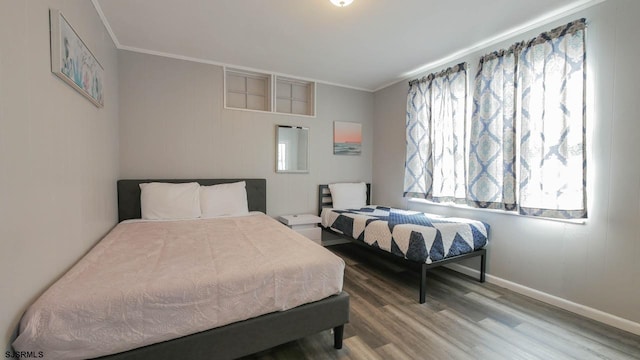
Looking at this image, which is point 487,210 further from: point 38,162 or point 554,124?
point 38,162

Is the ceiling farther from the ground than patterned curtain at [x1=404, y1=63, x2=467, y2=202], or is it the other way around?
the ceiling

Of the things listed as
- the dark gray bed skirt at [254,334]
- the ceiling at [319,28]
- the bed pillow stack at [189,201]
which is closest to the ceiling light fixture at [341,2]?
the ceiling at [319,28]

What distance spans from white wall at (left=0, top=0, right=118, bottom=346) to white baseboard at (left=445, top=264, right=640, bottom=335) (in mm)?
3433

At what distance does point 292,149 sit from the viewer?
372cm

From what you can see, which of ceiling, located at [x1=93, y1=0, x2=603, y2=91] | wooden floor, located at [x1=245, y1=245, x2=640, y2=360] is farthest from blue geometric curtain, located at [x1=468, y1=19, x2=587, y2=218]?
wooden floor, located at [x1=245, y1=245, x2=640, y2=360]

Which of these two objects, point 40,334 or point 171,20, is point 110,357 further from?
point 171,20

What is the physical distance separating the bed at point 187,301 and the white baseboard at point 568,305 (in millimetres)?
1927

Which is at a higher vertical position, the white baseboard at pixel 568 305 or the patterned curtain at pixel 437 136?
the patterned curtain at pixel 437 136

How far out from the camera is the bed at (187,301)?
1.04m

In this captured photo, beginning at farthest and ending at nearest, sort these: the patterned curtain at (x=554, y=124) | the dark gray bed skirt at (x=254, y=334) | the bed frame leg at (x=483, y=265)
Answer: the bed frame leg at (x=483, y=265) < the patterned curtain at (x=554, y=124) < the dark gray bed skirt at (x=254, y=334)

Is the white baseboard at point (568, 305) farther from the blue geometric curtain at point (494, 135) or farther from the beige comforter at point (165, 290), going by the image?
the beige comforter at point (165, 290)

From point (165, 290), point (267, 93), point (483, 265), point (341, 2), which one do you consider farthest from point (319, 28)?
point (483, 265)

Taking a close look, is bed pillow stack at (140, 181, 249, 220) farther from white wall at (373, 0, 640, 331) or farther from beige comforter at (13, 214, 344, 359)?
white wall at (373, 0, 640, 331)

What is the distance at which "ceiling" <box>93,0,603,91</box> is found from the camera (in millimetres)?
2100
